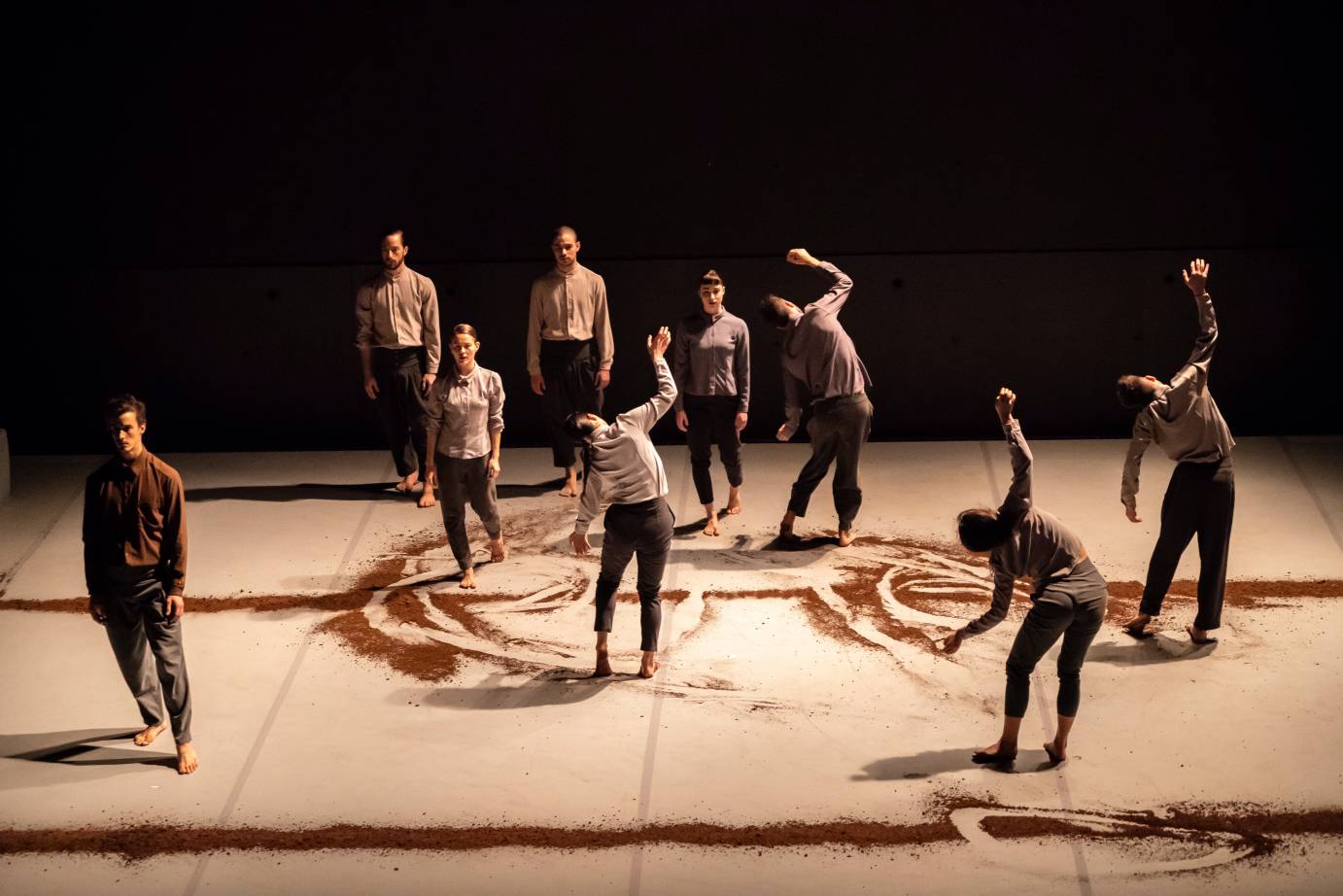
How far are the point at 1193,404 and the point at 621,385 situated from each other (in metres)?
4.21

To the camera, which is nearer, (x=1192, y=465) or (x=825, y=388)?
(x=1192, y=465)

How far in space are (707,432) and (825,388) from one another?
2.46 feet

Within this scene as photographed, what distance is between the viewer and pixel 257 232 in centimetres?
998

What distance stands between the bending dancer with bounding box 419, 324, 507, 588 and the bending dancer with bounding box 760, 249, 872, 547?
1.48 meters

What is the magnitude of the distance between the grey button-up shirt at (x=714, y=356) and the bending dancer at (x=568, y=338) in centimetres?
69

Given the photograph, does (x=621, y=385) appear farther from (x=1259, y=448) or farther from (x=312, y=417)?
(x=1259, y=448)

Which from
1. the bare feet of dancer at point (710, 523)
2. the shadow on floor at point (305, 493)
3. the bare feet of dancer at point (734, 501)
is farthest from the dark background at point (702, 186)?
the bare feet of dancer at point (710, 523)

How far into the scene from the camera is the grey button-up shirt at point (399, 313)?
355 inches

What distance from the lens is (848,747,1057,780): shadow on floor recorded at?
6.18 metres

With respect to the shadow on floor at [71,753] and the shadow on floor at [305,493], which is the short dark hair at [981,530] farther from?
the shadow on floor at [305,493]

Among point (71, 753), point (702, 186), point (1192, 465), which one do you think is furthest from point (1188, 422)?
point (71, 753)

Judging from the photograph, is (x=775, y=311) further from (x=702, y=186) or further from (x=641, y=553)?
(x=702, y=186)

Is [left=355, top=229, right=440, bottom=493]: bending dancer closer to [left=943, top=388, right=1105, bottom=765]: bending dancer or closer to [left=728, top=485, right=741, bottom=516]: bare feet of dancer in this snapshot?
[left=728, top=485, right=741, bottom=516]: bare feet of dancer

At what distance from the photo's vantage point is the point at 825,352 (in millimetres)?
8070
